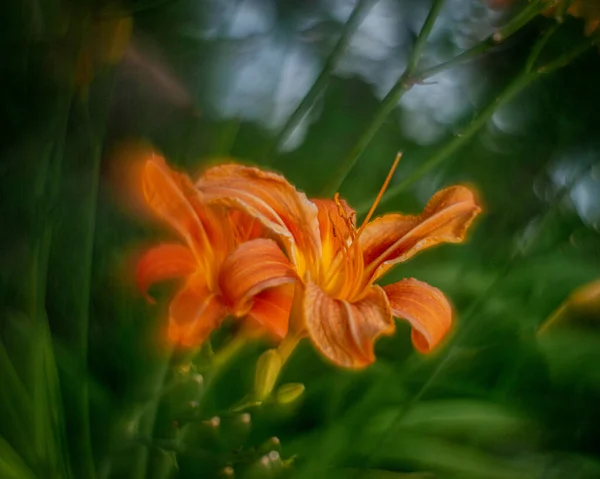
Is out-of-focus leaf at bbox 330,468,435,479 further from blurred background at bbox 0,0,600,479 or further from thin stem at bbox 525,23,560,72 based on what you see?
thin stem at bbox 525,23,560,72

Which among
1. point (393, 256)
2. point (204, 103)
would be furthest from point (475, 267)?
point (204, 103)

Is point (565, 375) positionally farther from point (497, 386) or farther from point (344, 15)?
point (344, 15)

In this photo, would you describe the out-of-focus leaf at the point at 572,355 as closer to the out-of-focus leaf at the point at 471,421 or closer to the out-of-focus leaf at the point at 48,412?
the out-of-focus leaf at the point at 471,421

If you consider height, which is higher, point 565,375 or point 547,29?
point 547,29

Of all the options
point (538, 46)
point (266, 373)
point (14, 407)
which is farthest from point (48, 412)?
point (538, 46)

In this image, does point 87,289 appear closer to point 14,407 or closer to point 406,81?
point 14,407

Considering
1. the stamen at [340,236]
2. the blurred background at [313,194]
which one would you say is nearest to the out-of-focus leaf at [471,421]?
the blurred background at [313,194]

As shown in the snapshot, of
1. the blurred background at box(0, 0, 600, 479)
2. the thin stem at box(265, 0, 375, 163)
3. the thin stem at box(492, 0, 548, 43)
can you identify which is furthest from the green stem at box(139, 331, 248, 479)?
the thin stem at box(492, 0, 548, 43)
